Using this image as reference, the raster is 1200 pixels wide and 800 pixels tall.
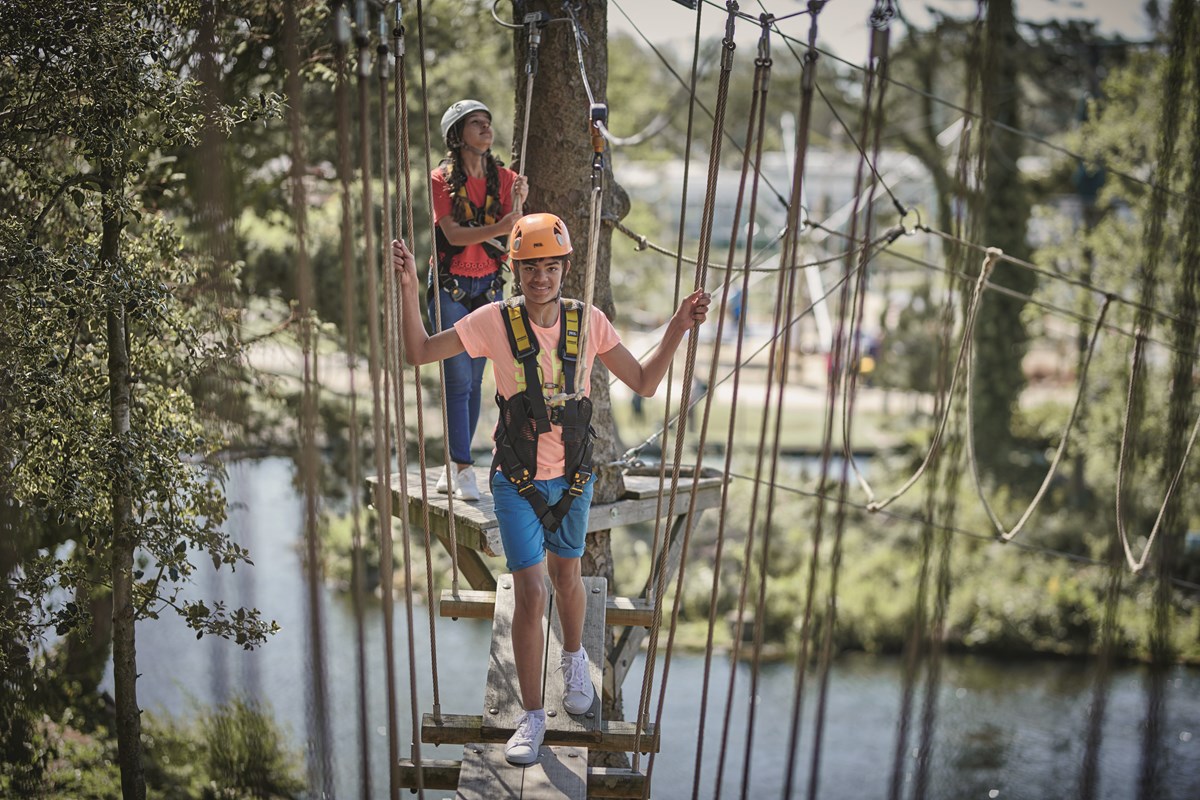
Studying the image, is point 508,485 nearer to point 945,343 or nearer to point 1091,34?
point 945,343

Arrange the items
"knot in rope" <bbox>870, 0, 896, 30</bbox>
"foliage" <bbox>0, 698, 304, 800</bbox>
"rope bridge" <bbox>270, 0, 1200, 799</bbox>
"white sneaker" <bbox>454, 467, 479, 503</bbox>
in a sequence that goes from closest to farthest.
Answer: "rope bridge" <bbox>270, 0, 1200, 799</bbox>
"knot in rope" <bbox>870, 0, 896, 30</bbox>
"white sneaker" <bbox>454, 467, 479, 503</bbox>
"foliage" <bbox>0, 698, 304, 800</bbox>

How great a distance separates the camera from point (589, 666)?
281 cm

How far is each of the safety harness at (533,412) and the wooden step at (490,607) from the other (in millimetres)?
776

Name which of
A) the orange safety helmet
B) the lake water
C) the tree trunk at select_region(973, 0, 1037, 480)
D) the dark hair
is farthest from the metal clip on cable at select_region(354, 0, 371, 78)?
the tree trunk at select_region(973, 0, 1037, 480)

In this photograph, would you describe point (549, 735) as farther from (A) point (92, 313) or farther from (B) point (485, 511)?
(A) point (92, 313)

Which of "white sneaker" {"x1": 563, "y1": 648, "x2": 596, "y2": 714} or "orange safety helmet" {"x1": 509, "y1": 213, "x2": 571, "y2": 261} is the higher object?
"orange safety helmet" {"x1": 509, "y1": 213, "x2": 571, "y2": 261}

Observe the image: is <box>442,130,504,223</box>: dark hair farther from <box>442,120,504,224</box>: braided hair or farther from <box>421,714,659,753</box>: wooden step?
<box>421,714,659,753</box>: wooden step

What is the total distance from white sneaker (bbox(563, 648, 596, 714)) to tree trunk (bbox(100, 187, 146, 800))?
1.68 m

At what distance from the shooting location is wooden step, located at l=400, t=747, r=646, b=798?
267cm

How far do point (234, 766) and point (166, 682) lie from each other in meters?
2.55

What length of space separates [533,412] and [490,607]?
947mm

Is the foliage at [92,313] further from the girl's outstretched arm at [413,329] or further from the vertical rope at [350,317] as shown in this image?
the vertical rope at [350,317]

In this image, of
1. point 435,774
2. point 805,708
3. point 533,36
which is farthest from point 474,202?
point 805,708

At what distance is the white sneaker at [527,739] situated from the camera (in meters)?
2.51
